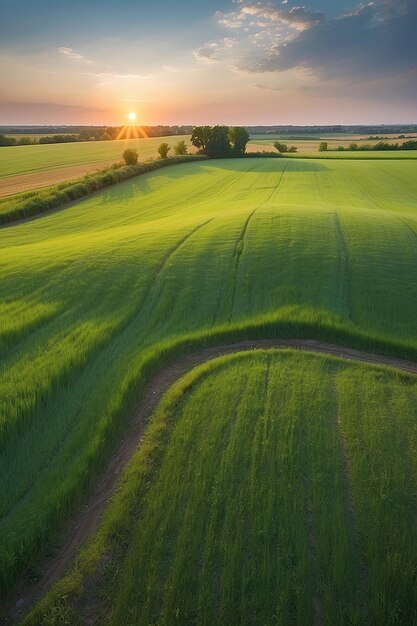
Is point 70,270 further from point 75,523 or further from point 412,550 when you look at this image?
point 412,550

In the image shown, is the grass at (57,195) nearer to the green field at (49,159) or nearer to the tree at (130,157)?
the tree at (130,157)

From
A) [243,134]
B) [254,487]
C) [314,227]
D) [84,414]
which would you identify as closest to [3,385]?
[84,414]

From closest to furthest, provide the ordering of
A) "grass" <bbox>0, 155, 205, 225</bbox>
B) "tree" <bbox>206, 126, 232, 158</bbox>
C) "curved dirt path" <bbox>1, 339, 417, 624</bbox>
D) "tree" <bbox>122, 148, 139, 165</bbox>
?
"curved dirt path" <bbox>1, 339, 417, 624</bbox>
"grass" <bbox>0, 155, 205, 225</bbox>
"tree" <bbox>122, 148, 139, 165</bbox>
"tree" <bbox>206, 126, 232, 158</bbox>

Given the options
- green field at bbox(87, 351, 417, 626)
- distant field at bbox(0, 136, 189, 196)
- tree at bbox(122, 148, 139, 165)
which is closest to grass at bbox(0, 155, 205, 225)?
tree at bbox(122, 148, 139, 165)

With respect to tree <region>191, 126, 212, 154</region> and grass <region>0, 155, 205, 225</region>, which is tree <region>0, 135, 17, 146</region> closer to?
tree <region>191, 126, 212, 154</region>

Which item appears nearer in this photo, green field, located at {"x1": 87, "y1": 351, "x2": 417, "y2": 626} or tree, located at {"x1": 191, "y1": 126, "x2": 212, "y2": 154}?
green field, located at {"x1": 87, "y1": 351, "x2": 417, "y2": 626}
